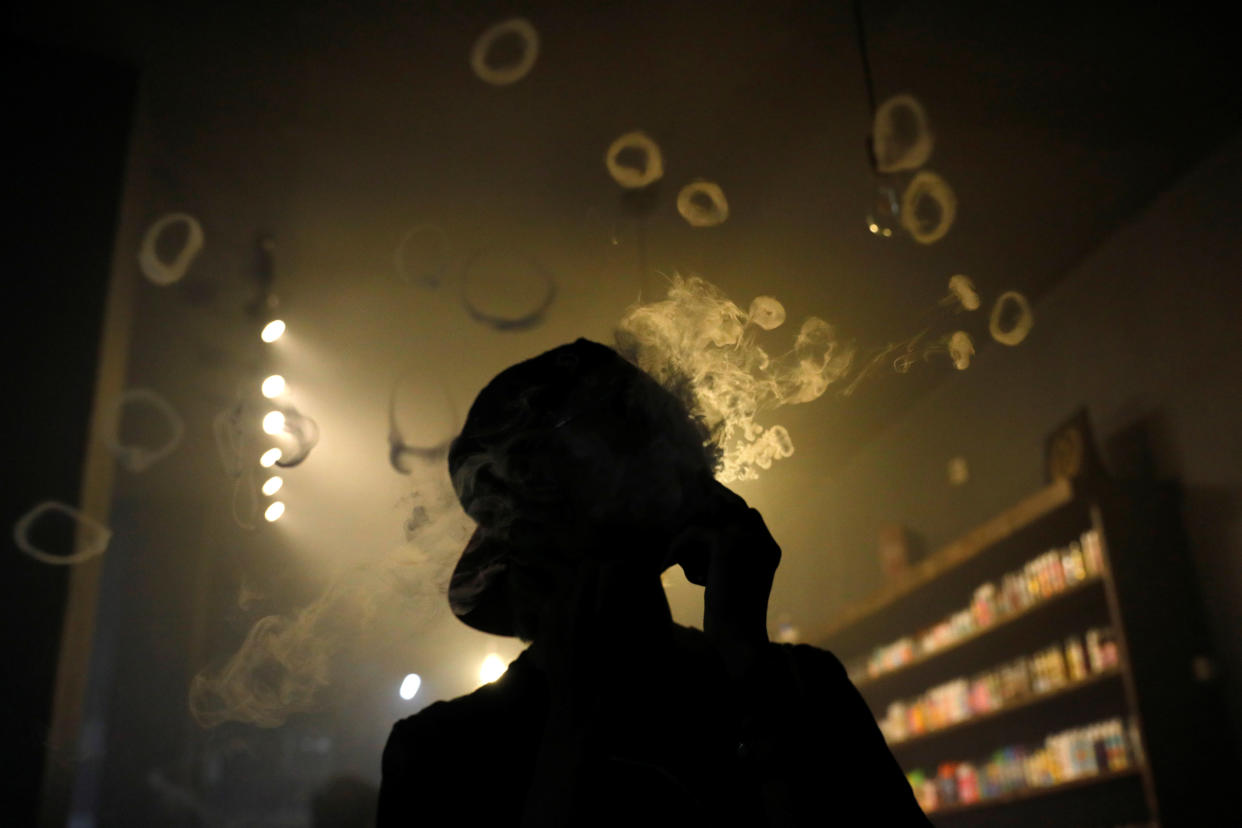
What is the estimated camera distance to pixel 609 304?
3168 mm

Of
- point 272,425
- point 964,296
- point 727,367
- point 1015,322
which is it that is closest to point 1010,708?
point 1015,322

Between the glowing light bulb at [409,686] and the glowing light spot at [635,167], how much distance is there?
1876 mm

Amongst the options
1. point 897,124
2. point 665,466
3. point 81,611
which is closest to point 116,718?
point 81,611

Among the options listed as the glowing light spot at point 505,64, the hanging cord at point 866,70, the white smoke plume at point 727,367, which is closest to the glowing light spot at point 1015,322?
the hanging cord at point 866,70

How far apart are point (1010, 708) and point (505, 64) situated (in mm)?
2711

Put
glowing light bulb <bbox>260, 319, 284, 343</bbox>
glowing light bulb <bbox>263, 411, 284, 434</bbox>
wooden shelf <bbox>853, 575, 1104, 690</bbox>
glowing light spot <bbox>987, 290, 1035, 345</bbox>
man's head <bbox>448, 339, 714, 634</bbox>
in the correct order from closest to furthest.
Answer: man's head <bbox>448, 339, 714, 634</bbox>, glowing light bulb <bbox>263, 411, 284, 434</bbox>, wooden shelf <bbox>853, 575, 1104, 690</bbox>, glowing light bulb <bbox>260, 319, 284, 343</bbox>, glowing light spot <bbox>987, 290, 1035, 345</bbox>

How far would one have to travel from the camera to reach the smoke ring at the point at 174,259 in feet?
9.67

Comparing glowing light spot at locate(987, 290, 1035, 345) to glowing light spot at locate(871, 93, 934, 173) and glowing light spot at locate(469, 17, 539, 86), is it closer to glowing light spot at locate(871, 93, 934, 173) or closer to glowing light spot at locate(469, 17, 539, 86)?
glowing light spot at locate(871, 93, 934, 173)

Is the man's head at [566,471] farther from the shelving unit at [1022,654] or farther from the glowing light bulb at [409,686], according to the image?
the shelving unit at [1022,654]

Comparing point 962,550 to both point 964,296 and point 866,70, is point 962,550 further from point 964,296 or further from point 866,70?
point 964,296

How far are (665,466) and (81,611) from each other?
5.40 feet

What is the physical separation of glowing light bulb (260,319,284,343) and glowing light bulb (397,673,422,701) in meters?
2.16

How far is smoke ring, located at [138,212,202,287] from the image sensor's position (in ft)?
9.67

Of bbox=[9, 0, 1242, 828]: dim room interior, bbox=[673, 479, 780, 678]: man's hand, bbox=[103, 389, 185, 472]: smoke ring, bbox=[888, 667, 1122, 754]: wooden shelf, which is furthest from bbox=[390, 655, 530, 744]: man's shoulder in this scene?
bbox=[103, 389, 185, 472]: smoke ring
